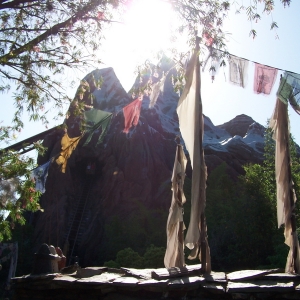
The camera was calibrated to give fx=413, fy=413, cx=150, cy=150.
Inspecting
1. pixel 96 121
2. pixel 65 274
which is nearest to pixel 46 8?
pixel 96 121

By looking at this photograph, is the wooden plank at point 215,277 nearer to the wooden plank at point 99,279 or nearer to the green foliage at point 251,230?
the wooden plank at point 99,279

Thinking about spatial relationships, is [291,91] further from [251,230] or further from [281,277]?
[251,230]

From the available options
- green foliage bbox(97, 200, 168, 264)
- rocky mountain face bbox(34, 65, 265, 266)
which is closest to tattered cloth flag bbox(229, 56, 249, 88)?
green foliage bbox(97, 200, 168, 264)

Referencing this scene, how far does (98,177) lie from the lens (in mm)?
28234

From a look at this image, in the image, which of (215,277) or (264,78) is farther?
(264,78)

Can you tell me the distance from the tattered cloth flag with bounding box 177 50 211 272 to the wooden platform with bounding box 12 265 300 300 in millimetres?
403

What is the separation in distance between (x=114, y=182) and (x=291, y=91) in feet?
67.3

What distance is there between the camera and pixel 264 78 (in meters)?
7.02

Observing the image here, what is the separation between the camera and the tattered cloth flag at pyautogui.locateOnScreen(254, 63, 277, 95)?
6.96m

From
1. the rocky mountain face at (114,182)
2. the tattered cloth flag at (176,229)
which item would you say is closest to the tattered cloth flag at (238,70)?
the tattered cloth flag at (176,229)

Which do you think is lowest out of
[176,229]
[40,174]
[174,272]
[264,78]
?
[174,272]

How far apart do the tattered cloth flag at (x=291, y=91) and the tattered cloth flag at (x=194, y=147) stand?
1392 millimetres

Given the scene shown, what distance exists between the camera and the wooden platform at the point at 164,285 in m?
4.52

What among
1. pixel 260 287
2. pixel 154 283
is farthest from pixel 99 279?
pixel 260 287
